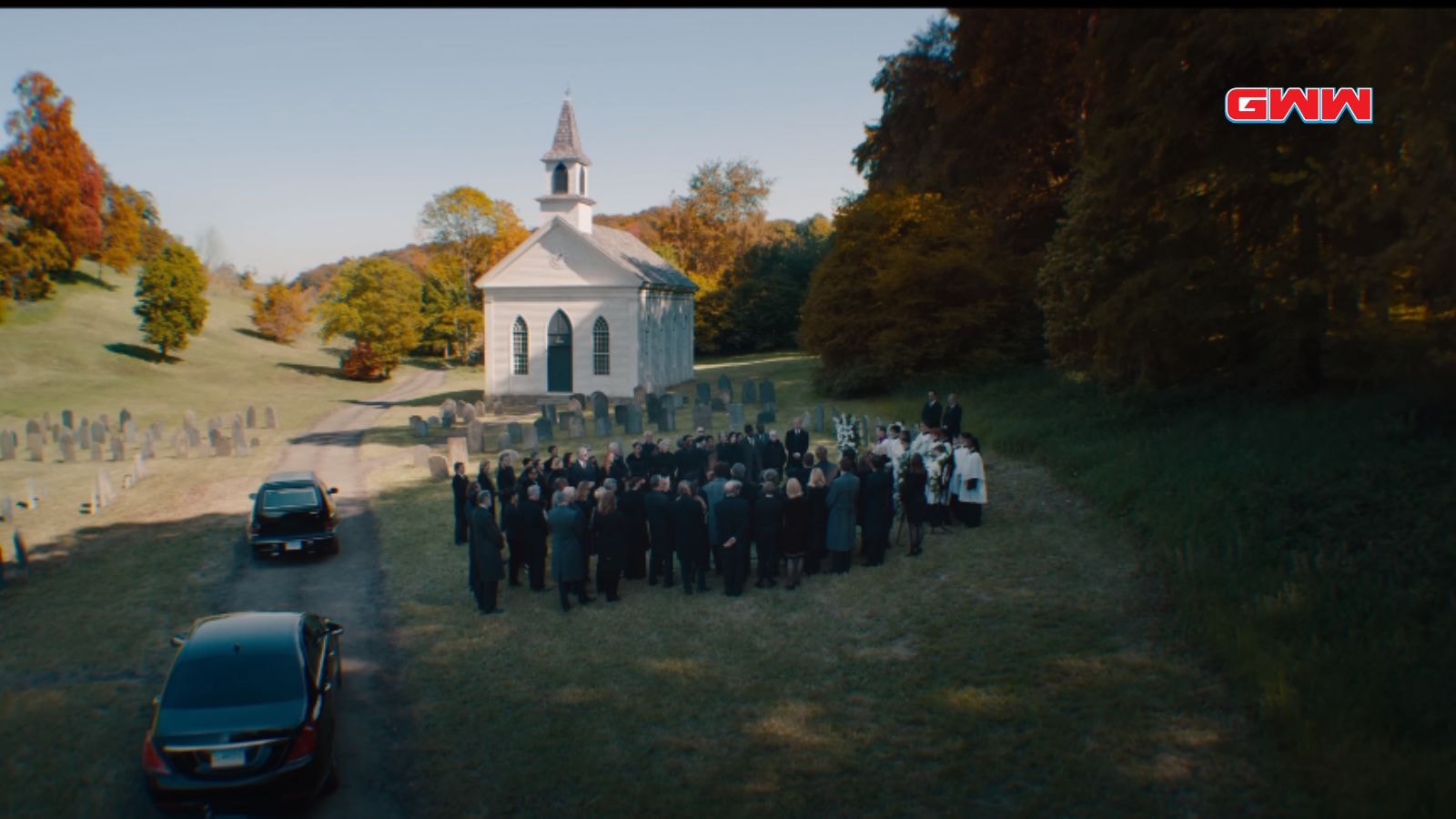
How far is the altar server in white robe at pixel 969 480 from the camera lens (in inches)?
619

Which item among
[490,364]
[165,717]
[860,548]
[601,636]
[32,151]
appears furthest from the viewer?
[32,151]

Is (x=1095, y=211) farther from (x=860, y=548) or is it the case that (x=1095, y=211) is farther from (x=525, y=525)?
(x=525, y=525)

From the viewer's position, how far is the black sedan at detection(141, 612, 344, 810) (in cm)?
797

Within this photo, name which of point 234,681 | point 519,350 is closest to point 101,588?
point 234,681

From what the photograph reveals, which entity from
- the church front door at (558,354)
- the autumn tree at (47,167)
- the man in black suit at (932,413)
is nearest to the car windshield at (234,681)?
the man in black suit at (932,413)

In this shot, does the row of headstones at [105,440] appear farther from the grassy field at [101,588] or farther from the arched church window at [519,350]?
the arched church window at [519,350]

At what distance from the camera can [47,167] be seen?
190ft

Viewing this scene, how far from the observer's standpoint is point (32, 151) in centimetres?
5878

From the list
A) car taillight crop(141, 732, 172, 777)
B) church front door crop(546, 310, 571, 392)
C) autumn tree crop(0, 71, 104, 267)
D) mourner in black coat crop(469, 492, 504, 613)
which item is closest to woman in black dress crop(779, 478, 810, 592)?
mourner in black coat crop(469, 492, 504, 613)

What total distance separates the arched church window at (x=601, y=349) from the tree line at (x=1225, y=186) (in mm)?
18933

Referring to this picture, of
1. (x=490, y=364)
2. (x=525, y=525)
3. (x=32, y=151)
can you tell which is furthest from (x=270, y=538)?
(x=32, y=151)

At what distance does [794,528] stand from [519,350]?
1201 inches

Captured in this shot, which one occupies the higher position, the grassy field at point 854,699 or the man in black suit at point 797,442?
the man in black suit at point 797,442

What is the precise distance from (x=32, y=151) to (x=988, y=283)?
201 feet
